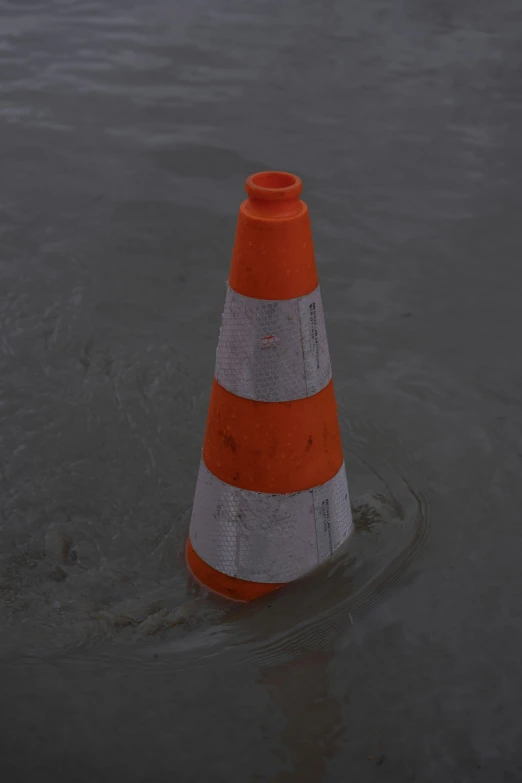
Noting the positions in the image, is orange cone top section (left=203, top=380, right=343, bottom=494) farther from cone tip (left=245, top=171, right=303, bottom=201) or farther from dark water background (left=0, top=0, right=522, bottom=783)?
cone tip (left=245, top=171, right=303, bottom=201)

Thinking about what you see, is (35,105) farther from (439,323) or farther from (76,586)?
(76,586)

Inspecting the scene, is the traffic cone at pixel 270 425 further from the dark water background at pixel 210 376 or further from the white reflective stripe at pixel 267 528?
the dark water background at pixel 210 376

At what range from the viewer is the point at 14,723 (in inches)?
102

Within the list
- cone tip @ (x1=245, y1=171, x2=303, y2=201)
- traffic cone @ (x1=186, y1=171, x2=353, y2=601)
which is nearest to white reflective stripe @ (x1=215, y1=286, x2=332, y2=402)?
traffic cone @ (x1=186, y1=171, x2=353, y2=601)

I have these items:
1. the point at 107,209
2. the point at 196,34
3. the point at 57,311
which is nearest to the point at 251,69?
the point at 196,34

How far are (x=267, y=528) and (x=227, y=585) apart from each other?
1.00 feet

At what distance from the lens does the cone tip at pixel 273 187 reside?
2586mm

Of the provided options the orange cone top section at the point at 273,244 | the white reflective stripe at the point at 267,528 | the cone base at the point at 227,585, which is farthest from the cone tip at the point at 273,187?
the cone base at the point at 227,585

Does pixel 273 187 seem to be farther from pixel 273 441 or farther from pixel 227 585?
pixel 227 585

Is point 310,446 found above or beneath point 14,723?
above

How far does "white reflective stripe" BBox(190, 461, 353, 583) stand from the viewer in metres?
2.94

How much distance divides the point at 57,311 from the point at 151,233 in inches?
36.6

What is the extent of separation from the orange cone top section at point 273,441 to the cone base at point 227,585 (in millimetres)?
372

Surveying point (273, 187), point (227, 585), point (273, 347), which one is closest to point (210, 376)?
point (227, 585)
